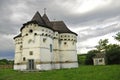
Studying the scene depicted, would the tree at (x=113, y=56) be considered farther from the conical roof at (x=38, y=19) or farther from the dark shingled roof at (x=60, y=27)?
the conical roof at (x=38, y=19)

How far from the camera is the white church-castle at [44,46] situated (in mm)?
35844

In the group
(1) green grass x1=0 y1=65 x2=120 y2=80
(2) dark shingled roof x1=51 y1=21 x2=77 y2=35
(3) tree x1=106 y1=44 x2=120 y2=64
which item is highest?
(2) dark shingled roof x1=51 y1=21 x2=77 y2=35

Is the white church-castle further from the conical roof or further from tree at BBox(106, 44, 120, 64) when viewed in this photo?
tree at BBox(106, 44, 120, 64)

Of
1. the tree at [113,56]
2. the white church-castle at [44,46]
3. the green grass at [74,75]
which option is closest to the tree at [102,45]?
the tree at [113,56]

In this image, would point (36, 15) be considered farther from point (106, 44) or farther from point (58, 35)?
point (106, 44)

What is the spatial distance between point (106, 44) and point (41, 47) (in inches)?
2069

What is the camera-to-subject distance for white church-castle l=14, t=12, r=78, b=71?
35844mm

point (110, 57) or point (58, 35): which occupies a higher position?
point (58, 35)

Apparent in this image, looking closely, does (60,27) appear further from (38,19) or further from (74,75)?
(74,75)

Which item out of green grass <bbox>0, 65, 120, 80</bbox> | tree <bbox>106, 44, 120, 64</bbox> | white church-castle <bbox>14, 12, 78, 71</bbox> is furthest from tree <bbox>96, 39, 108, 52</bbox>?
green grass <bbox>0, 65, 120, 80</bbox>

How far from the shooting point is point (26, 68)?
35906mm

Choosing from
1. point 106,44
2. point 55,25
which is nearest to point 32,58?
point 55,25

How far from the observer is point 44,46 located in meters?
37.1

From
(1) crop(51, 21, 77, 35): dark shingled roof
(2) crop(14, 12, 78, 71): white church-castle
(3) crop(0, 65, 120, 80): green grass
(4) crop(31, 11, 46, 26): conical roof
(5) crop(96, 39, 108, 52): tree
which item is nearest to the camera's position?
(3) crop(0, 65, 120, 80): green grass
